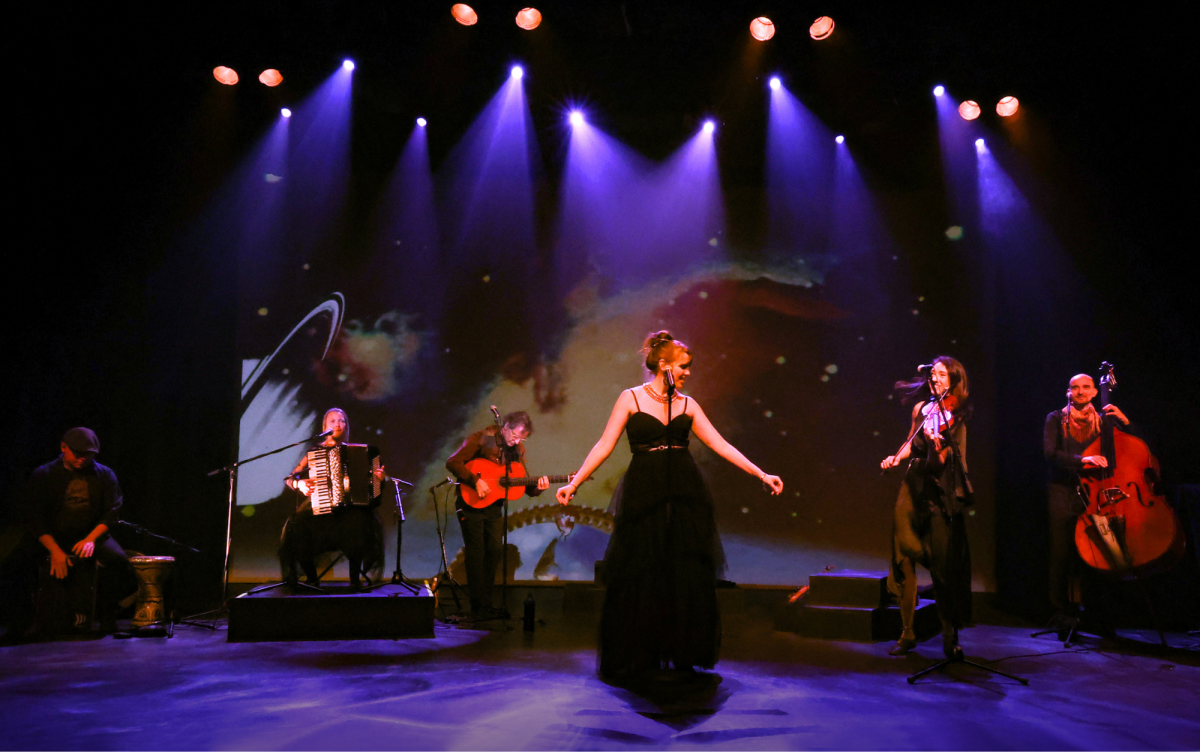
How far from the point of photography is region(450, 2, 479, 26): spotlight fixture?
6452mm

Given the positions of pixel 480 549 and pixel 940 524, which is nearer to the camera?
pixel 940 524

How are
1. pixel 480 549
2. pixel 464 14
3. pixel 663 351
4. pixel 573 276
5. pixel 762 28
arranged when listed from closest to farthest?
pixel 663 351, pixel 480 549, pixel 464 14, pixel 762 28, pixel 573 276

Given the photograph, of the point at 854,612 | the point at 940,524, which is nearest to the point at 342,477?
the point at 854,612

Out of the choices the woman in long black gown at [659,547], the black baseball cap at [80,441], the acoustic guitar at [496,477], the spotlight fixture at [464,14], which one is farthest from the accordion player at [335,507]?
the spotlight fixture at [464,14]

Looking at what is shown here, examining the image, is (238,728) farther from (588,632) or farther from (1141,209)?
(1141,209)

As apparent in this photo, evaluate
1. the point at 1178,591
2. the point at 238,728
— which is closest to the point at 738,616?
the point at 1178,591

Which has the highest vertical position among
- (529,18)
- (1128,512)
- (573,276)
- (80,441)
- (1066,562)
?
(529,18)

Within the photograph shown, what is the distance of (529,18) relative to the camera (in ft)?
21.7

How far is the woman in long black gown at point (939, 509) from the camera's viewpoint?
4.36m

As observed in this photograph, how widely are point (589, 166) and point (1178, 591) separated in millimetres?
6893

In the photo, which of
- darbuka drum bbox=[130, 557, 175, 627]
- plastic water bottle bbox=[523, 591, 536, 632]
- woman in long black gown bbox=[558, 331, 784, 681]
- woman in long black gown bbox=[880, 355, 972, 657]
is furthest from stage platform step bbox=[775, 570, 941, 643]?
darbuka drum bbox=[130, 557, 175, 627]

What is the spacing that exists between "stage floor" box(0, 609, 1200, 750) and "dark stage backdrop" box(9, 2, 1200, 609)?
261 cm

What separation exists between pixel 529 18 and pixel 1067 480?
19.2ft

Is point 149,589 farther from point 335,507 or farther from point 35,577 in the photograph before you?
point 335,507
